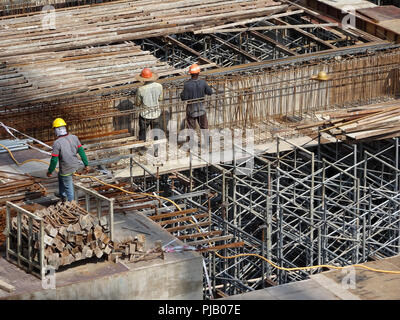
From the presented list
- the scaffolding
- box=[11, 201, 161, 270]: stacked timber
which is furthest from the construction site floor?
the scaffolding

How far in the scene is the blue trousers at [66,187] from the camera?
23344 mm

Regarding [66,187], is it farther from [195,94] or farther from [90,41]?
[90,41]

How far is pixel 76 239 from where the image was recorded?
20797mm

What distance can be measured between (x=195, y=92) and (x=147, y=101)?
1258 mm

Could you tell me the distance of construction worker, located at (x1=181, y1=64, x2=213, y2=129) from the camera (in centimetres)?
2878

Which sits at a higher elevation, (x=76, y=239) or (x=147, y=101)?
(x=147, y=101)

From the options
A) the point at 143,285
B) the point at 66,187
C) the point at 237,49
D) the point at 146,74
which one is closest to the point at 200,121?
the point at 146,74

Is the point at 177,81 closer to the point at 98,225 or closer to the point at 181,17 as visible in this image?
the point at 181,17

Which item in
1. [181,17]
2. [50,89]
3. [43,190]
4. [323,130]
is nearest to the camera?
[43,190]

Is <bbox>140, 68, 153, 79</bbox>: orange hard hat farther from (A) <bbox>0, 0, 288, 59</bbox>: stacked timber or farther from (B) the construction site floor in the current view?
(B) the construction site floor

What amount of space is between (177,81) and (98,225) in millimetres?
10387

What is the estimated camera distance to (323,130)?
92.5 feet
